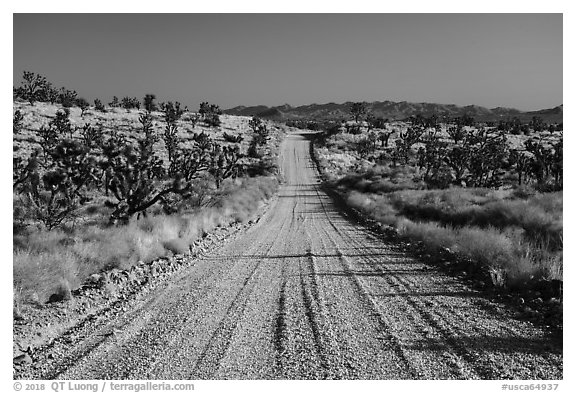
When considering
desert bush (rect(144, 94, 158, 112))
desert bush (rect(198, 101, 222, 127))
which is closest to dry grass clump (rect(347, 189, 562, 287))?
desert bush (rect(198, 101, 222, 127))

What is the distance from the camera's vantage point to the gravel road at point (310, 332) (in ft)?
16.6

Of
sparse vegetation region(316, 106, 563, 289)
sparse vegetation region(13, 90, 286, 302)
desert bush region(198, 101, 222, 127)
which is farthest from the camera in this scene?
desert bush region(198, 101, 222, 127)

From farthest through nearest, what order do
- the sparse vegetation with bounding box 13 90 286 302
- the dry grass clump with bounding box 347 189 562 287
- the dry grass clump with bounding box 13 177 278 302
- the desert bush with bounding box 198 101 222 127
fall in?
the desert bush with bounding box 198 101 222 127 → the dry grass clump with bounding box 347 189 562 287 → the sparse vegetation with bounding box 13 90 286 302 → the dry grass clump with bounding box 13 177 278 302

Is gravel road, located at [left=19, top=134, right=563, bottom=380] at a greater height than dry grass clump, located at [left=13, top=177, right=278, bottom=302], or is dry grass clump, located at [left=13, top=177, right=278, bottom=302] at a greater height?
dry grass clump, located at [left=13, top=177, right=278, bottom=302]

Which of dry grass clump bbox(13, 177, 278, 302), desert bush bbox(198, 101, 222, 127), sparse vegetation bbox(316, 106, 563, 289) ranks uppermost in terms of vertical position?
desert bush bbox(198, 101, 222, 127)

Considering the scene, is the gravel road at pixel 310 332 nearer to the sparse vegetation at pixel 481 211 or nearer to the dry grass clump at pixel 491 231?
the dry grass clump at pixel 491 231

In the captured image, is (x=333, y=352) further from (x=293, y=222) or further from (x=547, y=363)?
(x=293, y=222)

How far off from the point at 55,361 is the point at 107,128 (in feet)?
219

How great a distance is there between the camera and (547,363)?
516 cm

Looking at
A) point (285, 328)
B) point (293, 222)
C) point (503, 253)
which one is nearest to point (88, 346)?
point (285, 328)

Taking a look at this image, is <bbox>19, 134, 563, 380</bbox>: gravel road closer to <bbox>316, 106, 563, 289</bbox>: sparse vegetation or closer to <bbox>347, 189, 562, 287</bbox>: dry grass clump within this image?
<bbox>347, 189, 562, 287</bbox>: dry grass clump

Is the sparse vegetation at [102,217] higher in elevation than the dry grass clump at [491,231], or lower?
higher

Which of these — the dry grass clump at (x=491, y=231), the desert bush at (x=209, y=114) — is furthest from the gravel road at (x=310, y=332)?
the desert bush at (x=209, y=114)

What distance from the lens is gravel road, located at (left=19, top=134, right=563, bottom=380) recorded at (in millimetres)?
5055
